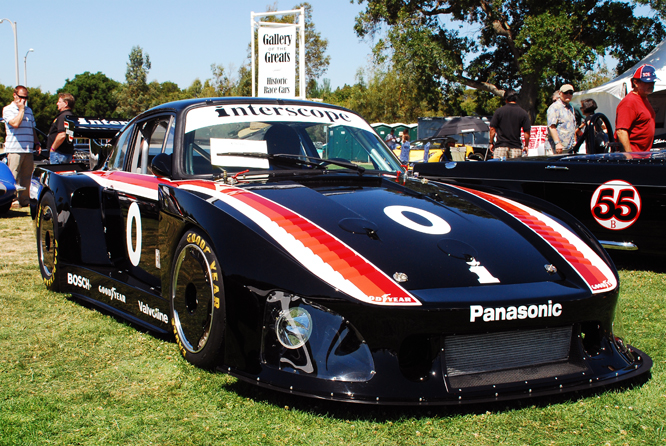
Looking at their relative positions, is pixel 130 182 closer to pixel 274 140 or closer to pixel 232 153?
pixel 232 153

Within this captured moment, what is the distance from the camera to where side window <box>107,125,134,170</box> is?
4.41m

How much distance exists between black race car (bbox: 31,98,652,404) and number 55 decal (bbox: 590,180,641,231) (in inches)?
81.0

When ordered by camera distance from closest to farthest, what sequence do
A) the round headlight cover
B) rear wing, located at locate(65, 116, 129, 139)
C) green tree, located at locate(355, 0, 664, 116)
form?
the round headlight cover, rear wing, located at locate(65, 116, 129, 139), green tree, located at locate(355, 0, 664, 116)

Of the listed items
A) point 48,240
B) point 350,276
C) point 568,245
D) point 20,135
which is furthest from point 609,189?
point 20,135

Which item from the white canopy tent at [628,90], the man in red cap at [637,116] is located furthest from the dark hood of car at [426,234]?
the white canopy tent at [628,90]

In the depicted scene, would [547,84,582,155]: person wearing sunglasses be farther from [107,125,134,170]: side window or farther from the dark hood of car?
[107,125,134,170]: side window

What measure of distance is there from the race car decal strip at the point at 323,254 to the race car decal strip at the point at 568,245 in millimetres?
881

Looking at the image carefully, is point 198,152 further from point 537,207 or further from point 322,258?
point 537,207

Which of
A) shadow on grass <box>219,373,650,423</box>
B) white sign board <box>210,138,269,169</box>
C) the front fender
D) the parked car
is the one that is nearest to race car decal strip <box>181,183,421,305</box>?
shadow on grass <box>219,373,650,423</box>

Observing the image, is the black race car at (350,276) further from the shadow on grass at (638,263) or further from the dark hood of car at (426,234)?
the shadow on grass at (638,263)

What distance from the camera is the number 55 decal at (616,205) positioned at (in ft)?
16.6

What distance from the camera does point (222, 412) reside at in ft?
7.96

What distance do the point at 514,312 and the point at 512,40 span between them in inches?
1143

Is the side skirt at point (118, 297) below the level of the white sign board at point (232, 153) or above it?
below
